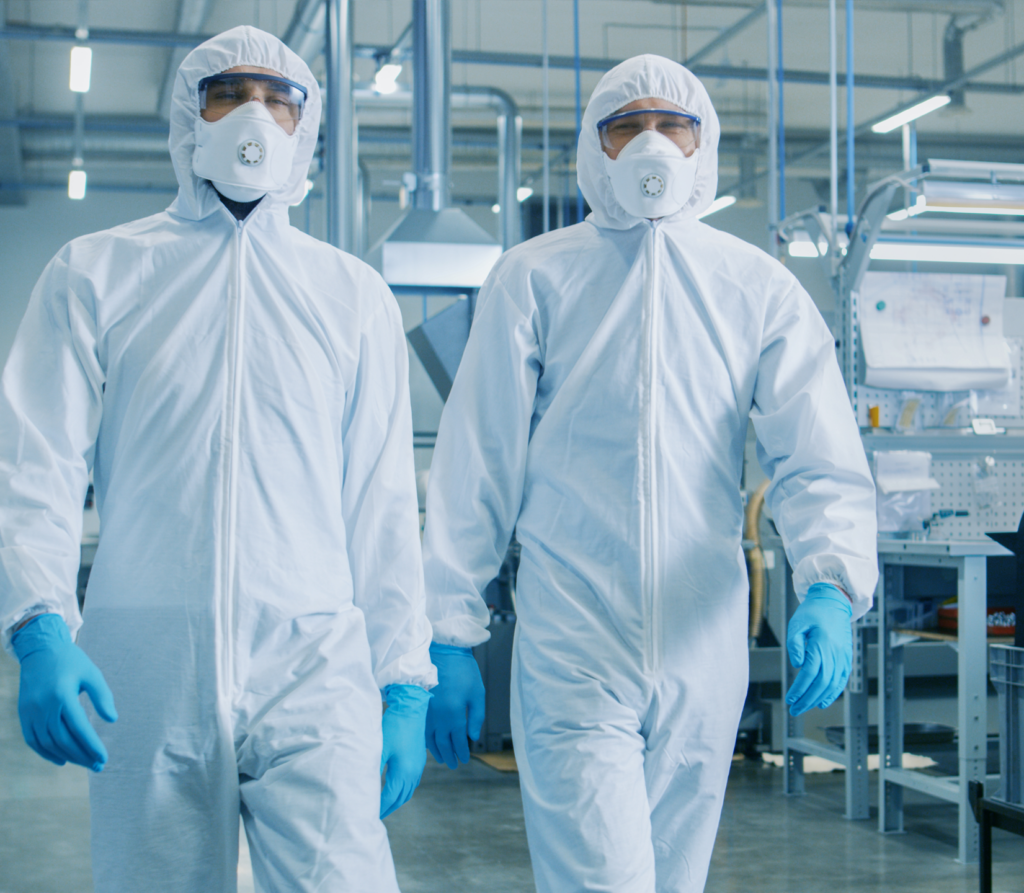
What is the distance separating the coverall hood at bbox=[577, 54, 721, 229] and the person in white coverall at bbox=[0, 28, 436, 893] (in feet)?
1.26

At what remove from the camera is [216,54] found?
1.50m

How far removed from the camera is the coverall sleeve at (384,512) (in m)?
1.45

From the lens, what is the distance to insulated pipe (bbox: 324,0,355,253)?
185 inches

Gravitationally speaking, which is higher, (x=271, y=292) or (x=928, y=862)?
(x=271, y=292)

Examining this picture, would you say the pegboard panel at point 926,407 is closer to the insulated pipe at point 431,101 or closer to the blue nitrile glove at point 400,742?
the insulated pipe at point 431,101

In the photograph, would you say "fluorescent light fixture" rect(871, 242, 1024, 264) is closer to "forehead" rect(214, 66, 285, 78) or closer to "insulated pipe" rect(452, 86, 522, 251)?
"insulated pipe" rect(452, 86, 522, 251)

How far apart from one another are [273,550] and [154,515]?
139mm

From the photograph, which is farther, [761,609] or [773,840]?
[761,609]

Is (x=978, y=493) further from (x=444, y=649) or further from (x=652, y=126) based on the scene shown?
(x=444, y=649)

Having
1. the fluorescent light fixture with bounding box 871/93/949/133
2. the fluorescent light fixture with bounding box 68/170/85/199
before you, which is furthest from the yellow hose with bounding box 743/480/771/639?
the fluorescent light fixture with bounding box 68/170/85/199

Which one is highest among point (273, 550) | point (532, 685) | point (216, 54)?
point (216, 54)

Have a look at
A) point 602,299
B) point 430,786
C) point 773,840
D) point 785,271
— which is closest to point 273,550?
point 602,299

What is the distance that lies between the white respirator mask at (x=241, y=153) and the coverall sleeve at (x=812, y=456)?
72 cm

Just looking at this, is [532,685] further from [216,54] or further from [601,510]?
[216,54]
